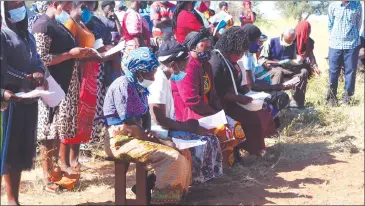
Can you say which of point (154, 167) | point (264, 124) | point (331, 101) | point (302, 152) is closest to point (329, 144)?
point (302, 152)

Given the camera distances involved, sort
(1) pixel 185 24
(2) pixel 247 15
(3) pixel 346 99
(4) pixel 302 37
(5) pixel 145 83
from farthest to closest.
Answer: (2) pixel 247 15, (4) pixel 302 37, (3) pixel 346 99, (1) pixel 185 24, (5) pixel 145 83

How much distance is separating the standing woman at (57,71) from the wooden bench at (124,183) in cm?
81

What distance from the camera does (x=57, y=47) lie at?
480 centimetres

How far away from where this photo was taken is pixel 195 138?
15.3ft

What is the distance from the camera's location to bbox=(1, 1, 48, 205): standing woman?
12.4 feet

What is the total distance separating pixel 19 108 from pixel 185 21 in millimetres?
3508

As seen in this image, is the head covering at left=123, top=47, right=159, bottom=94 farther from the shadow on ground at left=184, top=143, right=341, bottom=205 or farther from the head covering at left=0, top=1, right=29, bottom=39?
the shadow on ground at left=184, top=143, right=341, bottom=205

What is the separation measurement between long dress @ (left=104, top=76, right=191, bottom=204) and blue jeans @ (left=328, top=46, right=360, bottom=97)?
5066 millimetres

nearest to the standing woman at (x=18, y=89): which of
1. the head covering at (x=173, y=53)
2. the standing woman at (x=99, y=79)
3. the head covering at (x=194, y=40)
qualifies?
the head covering at (x=173, y=53)

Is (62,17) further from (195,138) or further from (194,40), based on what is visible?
(195,138)

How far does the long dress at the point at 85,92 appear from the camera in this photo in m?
5.10

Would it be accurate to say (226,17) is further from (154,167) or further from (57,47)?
(154,167)

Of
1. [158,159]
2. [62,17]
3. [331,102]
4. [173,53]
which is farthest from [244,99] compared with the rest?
[331,102]

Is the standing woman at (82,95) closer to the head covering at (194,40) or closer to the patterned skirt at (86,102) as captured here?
the patterned skirt at (86,102)
